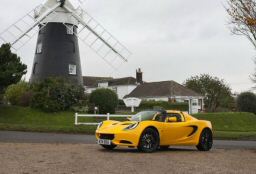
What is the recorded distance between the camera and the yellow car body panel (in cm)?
1295

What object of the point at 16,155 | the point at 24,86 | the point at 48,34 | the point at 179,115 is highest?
the point at 48,34

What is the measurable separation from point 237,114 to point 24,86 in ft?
72.2

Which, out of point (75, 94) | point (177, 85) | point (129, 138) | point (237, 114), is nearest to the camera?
point (129, 138)

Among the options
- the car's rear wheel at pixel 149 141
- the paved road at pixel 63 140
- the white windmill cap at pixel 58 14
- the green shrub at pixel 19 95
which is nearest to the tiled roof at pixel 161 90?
the white windmill cap at pixel 58 14

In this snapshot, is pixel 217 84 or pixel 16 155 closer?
pixel 16 155

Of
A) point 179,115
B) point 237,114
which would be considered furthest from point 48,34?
point 179,115

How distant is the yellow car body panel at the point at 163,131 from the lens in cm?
1295

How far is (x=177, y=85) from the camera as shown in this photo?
73562 mm

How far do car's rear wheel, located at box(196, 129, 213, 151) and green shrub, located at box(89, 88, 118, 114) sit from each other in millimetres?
25839

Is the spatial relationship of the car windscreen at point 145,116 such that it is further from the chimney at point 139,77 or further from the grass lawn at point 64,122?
the chimney at point 139,77

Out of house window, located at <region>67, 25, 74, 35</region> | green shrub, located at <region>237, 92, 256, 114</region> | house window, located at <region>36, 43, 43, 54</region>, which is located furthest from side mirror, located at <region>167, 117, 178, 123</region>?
green shrub, located at <region>237, 92, 256, 114</region>

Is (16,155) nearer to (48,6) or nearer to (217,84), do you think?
(48,6)

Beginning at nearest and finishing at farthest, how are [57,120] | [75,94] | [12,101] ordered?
[57,120] < [75,94] < [12,101]

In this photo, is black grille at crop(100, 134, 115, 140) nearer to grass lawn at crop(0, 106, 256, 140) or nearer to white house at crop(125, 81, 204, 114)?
grass lawn at crop(0, 106, 256, 140)
